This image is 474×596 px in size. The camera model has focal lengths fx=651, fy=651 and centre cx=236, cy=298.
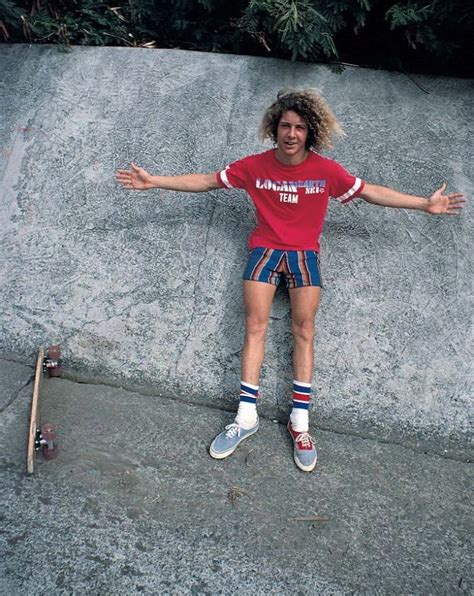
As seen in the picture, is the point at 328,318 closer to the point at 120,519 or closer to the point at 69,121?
the point at 120,519

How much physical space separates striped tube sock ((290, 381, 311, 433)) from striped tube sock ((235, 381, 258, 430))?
0.72ft

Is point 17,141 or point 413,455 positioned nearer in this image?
point 413,455

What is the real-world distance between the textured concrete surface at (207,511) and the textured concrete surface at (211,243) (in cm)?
29

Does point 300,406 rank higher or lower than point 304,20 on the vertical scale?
lower

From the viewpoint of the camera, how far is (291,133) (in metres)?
3.49

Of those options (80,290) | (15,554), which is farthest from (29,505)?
(80,290)

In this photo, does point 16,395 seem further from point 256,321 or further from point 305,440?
point 305,440

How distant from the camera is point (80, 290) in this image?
4.22 meters

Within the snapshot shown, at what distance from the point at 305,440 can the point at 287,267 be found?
97cm

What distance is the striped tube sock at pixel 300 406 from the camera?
360cm

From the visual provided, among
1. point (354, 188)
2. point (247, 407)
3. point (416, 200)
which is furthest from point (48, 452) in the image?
point (416, 200)

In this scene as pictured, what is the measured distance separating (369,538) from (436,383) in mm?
1088

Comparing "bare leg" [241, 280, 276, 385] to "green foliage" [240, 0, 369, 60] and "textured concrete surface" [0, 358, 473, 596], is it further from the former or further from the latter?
"green foliage" [240, 0, 369, 60]

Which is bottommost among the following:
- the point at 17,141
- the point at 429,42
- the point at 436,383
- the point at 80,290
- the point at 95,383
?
the point at 95,383
